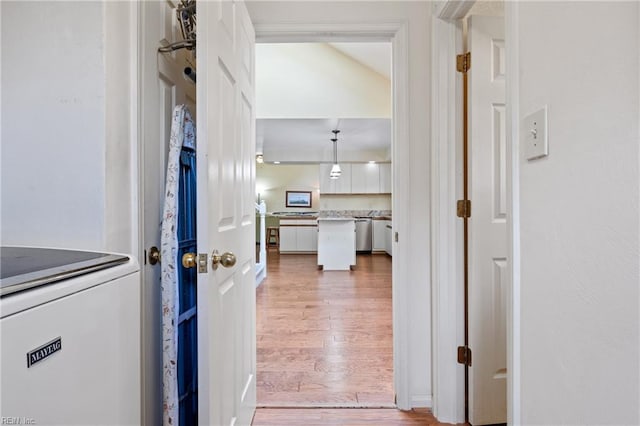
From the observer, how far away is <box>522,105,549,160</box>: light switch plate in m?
0.78

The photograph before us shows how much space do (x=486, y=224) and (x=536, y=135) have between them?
0.81m

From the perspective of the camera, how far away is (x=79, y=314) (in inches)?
22.6

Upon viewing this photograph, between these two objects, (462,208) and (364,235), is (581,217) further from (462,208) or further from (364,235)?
(364,235)

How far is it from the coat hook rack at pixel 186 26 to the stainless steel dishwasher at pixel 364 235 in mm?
6923

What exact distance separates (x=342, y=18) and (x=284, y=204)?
827 cm

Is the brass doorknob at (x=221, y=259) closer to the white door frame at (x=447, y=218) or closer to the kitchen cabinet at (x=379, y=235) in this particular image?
the white door frame at (x=447, y=218)

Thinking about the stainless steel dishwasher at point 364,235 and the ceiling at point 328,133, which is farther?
the stainless steel dishwasher at point 364,235

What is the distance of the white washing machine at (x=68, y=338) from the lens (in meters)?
0.46

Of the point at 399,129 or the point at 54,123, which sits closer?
the point at 54,123

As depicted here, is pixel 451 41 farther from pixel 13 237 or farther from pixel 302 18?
pixel 13 237

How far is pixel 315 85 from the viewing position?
4.84 m

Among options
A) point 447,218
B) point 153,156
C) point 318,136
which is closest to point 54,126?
point 153,156

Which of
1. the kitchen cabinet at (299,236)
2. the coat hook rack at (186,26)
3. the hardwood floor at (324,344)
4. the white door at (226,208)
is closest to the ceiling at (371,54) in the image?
the white door at (226,208)

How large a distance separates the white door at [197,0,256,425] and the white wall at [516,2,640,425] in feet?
2.93
